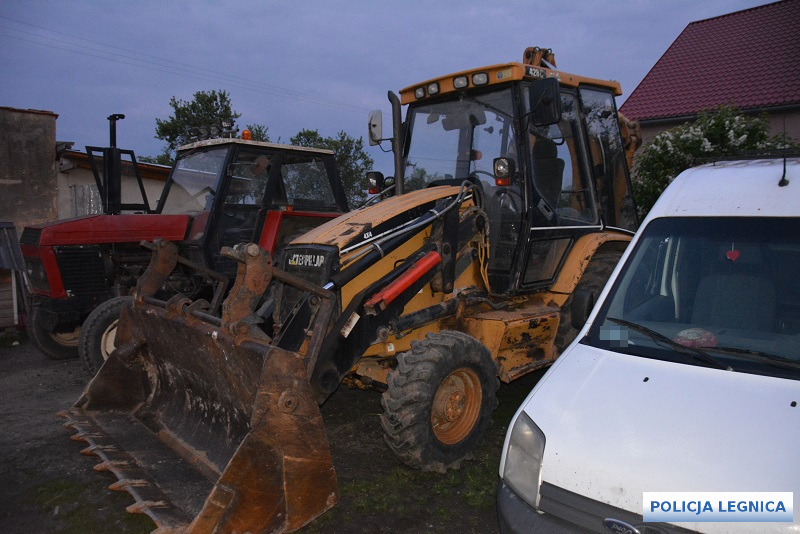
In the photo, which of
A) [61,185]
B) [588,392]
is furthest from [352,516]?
[61,185]

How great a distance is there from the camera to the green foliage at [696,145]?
352 inches

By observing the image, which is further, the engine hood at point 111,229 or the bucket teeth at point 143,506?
the engine hood at point 111,229

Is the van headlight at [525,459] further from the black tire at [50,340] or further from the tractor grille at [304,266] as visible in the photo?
the black tire at [50,340]

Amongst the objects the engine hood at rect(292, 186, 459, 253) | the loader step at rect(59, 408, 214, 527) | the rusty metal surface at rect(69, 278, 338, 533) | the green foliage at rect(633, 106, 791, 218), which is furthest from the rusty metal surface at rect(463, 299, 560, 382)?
the green foliage at rect(633, 106, 791, 218)

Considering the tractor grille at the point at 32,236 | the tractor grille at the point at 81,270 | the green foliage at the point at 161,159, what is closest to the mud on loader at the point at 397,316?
the tractor grille at the point at 81,270

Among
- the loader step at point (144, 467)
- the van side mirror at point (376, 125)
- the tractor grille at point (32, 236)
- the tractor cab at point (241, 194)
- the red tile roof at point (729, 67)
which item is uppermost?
the red tile roof at point (729, 67)

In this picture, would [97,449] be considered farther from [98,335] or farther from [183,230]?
[183,230]

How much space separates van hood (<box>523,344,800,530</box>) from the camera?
2221 mm

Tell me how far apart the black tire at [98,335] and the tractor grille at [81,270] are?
27.0 inches

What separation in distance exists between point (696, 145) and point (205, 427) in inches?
317

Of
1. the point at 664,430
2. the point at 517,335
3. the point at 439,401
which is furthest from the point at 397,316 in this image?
the point at 664,430

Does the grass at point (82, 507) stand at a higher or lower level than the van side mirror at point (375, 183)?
lower

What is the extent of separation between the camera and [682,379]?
2666mm

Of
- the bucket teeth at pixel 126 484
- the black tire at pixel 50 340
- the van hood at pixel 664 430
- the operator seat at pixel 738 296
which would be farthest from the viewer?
the black tire at pixel 50 340
